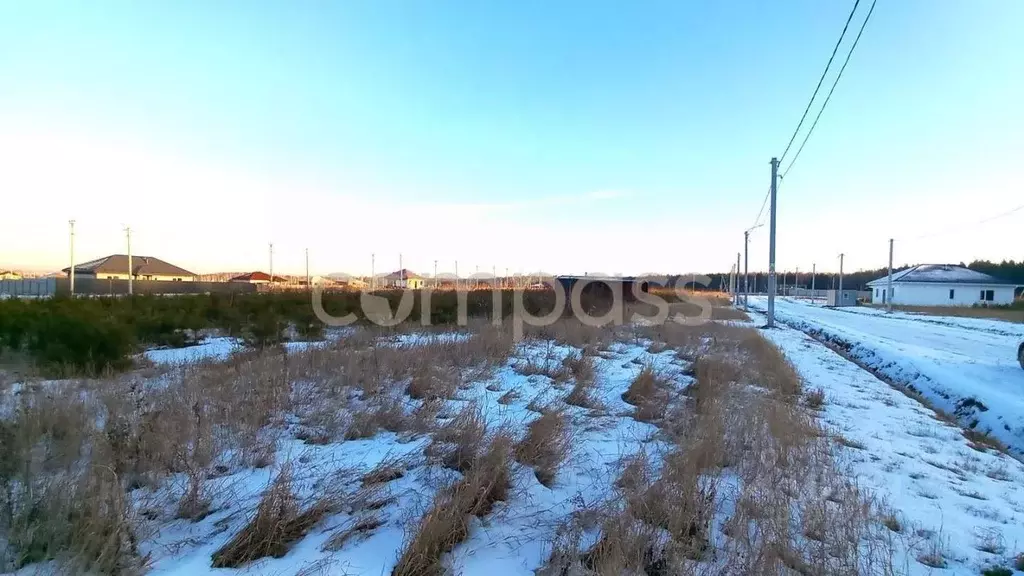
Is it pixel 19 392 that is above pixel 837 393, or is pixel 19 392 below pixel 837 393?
above

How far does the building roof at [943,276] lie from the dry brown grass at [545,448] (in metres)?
59.4

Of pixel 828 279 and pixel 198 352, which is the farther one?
pixel 828 279

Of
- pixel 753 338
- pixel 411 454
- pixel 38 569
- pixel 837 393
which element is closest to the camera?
pixel 38 569

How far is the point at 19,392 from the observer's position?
17.2ft

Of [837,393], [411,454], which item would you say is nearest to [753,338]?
[837,393]

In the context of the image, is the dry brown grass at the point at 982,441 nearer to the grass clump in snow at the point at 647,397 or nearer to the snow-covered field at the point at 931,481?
the snow-covered field at the point at 931,481

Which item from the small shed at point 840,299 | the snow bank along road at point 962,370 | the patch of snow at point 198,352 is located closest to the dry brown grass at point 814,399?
the snow bank along road at point 962,370

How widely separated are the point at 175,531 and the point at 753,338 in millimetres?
12714

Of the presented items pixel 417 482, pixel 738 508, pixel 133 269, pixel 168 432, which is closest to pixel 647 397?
pixel 738 508

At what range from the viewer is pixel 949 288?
48.8 m

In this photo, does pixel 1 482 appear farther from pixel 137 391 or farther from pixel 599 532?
pixel 599 532

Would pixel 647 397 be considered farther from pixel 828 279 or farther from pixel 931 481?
pixel 828 279

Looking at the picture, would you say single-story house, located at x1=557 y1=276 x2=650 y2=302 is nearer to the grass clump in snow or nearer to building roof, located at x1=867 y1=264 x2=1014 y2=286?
the grass clump in snow

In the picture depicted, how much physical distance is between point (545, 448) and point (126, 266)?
202 feet
